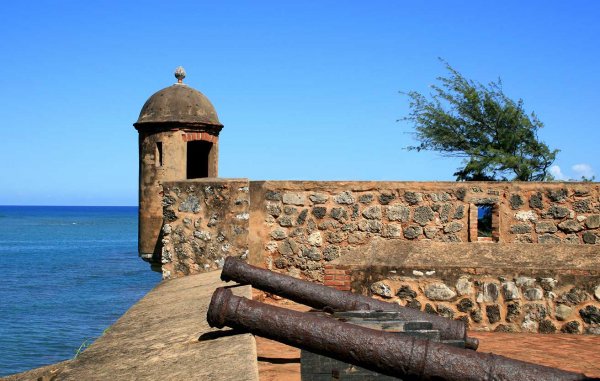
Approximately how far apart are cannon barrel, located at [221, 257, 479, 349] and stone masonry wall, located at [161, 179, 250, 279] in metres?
3.00

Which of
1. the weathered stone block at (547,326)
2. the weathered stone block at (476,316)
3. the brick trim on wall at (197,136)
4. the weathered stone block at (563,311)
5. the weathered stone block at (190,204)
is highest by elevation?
the brick trim on wall at (197,136)

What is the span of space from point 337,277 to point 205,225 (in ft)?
7.60

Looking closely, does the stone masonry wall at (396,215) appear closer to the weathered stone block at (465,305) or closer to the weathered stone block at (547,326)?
the weathered stone block at (465,305)

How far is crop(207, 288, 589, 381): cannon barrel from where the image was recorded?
371 centimetres

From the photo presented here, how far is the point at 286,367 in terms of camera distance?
5.68 metres

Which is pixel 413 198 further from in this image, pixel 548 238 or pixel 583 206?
pixel 583 206

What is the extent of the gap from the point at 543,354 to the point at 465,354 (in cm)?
256

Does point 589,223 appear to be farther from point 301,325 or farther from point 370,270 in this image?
point 301,325

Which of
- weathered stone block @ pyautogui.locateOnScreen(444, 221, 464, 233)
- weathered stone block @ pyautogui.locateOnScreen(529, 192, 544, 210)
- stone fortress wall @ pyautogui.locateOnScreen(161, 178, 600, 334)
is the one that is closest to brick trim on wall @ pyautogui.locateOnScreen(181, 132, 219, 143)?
stone fortress wall @ pyautogui.locateOnScreen(161, 178, 600, 334)

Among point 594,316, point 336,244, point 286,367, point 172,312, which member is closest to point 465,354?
point 286,367

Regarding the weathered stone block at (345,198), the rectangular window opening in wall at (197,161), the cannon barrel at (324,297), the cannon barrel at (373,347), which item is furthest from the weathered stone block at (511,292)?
the rectangular window opening in wall at (197,161)

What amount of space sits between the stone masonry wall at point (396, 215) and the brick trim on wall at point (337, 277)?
5.72ft

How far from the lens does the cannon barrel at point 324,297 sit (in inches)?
190

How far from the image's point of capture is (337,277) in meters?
7.30
